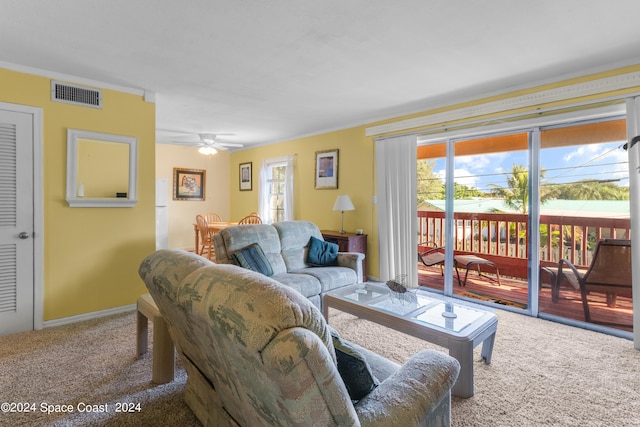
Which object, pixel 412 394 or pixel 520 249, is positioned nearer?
pixel 412 394

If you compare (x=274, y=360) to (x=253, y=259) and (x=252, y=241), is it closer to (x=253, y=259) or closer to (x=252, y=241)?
(x=253, y=259)

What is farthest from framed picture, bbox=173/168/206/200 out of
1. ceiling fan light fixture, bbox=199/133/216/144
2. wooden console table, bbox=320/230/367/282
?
wooden console table, bbox=320/230/367/282

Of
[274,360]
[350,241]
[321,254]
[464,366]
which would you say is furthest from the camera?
[350,241]

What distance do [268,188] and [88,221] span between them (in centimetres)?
361

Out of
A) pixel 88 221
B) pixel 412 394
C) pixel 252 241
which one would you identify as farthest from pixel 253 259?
pixel 412 394

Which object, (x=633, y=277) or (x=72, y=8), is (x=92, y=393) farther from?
(x=633, y=277)

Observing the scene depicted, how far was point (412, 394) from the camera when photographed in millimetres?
1098

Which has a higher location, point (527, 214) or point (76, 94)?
point (76, 94)

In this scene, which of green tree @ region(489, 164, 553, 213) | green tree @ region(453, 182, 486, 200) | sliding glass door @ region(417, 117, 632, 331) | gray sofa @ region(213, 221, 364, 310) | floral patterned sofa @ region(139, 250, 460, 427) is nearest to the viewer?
floral patterned sofa @ region(139, 250, 460, 427)

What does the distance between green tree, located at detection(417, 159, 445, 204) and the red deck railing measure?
216 millimetres

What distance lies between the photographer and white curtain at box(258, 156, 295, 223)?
5871 mm

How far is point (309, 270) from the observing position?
11.1ft

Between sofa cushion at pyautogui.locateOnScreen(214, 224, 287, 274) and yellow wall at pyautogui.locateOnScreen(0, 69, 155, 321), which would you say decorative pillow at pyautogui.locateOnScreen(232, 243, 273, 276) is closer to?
sofa cushion at pyautogui.locateOnScreen(214, 224, 287, 274)

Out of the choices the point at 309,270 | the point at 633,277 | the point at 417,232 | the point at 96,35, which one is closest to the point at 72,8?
the point at 96,35
